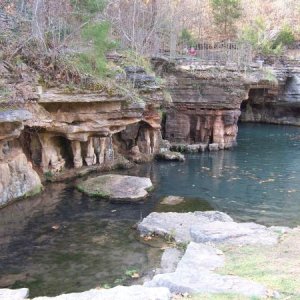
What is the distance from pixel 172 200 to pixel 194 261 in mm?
9922

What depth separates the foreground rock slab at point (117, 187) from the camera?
1788cm

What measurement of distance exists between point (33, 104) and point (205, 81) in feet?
50.6

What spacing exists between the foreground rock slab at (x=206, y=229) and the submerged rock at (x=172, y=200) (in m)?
2.88

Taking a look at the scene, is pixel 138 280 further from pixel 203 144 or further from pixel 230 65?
pixel 230 65

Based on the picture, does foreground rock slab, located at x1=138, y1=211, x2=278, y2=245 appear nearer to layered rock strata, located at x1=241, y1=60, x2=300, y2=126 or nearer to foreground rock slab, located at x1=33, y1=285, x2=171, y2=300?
foreground rock slab, located at x1=33, y1=285, x2=171, y2=300

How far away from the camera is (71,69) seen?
758 inches

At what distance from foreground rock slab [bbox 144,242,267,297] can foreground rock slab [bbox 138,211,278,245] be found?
1689 mm

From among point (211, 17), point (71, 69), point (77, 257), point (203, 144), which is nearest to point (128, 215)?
point (77, 257)

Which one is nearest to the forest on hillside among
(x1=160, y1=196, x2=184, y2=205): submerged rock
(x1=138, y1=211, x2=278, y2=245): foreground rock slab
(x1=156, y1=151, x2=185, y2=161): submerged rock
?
(x1=156, y1=151, x2=185, y2=161): submerged rock

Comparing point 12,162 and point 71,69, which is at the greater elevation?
point 71,69

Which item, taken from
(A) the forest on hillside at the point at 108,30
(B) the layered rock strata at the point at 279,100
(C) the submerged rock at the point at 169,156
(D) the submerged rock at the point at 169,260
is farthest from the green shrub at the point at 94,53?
(B) the layered rock strata at the point at 279,100

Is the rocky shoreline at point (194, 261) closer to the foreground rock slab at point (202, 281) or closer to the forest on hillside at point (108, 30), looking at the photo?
the foreground rock slab at point (202, 281)

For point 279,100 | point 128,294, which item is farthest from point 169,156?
point 279,100

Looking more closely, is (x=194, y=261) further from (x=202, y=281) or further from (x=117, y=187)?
(x=117, y=187)
